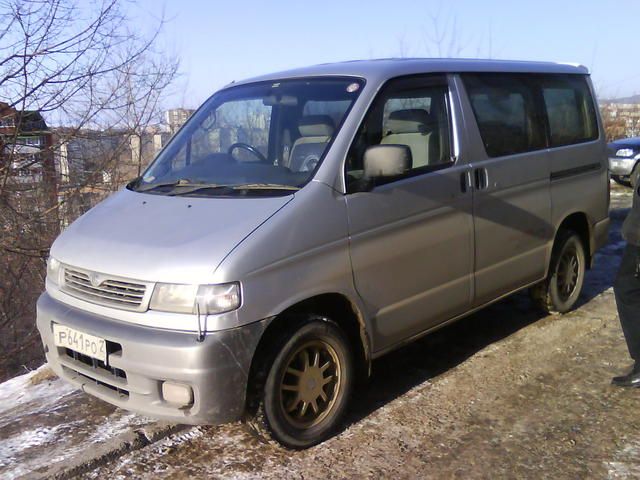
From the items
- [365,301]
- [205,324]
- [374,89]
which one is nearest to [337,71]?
[374,89]

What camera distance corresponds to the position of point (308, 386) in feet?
→ 10.7

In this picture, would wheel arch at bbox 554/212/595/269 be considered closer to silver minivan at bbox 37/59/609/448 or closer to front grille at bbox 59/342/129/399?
silver minivan at bbox 37/59/609/448

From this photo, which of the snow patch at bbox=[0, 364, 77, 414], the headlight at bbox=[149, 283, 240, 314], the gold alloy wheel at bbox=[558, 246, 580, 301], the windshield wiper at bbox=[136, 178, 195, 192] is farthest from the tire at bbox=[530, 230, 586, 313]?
the snow patch at bbox=[0, 364, 77, 414]

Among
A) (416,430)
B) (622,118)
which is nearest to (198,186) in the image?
(416,430)

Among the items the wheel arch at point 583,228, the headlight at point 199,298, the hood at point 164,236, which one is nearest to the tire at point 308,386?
the headlight at point 199,298

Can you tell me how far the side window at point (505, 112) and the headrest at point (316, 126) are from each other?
3.95 ft

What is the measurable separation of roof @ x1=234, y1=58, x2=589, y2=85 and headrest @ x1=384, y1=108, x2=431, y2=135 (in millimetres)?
232

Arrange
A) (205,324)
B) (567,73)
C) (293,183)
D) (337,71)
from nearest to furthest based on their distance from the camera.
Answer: (205,324), (293,183), (337,71), (567,73)

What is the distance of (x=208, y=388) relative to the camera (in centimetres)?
277

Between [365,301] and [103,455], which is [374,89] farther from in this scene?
[103,455]

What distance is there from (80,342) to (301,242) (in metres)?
1.20

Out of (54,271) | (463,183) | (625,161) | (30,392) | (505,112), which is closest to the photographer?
(54,271)

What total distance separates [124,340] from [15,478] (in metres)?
0.96

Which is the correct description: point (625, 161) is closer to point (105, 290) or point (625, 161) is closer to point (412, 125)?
point (412, 125)
